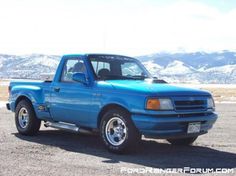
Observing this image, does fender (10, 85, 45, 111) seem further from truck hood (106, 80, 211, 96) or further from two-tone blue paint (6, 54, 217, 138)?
truck hood (106, 80, 211, 96)

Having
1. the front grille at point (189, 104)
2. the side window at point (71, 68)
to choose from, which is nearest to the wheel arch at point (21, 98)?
the side window at point (71, 68)

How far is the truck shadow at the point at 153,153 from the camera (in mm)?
6965

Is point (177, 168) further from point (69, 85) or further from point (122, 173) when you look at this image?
point (69, 85)

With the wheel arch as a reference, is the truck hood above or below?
above

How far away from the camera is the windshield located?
8672 mm

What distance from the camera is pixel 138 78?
886 cm

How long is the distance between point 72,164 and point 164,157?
1689mm

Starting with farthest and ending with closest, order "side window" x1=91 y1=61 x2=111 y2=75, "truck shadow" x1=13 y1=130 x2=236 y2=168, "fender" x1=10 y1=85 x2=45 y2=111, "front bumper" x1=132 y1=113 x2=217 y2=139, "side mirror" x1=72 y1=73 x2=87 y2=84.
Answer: "fender" x1=10 y1=85 x2=45 y2=111 → "side window" x1=91 y1=61 x2=111 y2=75 → "side mirror" x1=72 y1=73 x2=87 y2=84 → "front bumper" x1=132 y1=113 x2=217 y2=139 → "truck shadow" x1=13 y1=130 x2=236 y2=168

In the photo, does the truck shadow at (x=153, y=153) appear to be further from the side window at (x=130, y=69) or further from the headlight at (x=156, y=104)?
the side window at (x=130, y=69)

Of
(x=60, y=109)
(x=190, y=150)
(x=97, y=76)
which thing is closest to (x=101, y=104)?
(x=97, y=76)

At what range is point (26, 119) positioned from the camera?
32.8 feet

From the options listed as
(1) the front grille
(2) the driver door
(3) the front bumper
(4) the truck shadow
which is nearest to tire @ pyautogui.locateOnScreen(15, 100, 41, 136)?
(4) the truck shadow

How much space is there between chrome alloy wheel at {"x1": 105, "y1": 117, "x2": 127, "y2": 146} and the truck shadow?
0.85 feet

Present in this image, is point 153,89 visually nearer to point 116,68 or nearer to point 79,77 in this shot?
point 79,77
